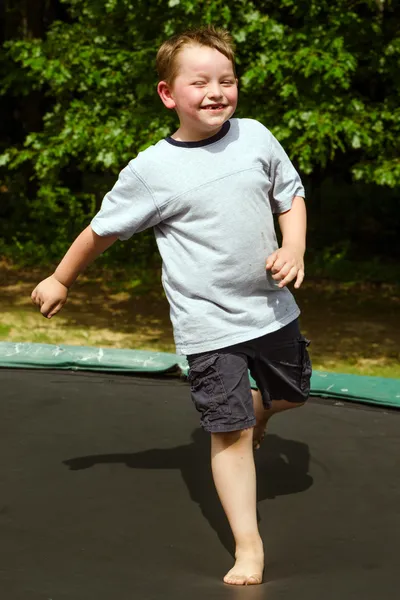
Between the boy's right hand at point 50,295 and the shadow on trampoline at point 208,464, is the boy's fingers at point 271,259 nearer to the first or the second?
the boy's right hand at point 50,295

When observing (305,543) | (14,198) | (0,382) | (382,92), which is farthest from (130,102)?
(14,198)

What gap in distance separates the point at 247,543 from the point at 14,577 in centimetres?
42

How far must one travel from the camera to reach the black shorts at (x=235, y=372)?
1.79 m

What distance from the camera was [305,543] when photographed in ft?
6.18

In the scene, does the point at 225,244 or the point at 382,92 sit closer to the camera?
the point at 225,244

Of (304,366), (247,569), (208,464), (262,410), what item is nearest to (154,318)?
(208,464)

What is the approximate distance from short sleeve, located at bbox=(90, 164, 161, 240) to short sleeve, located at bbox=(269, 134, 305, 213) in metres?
0.26

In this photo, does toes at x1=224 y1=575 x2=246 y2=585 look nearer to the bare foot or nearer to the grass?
the bare foot

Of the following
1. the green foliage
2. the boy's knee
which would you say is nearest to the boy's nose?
the boy's knee

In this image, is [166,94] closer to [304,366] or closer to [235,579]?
[304,366]

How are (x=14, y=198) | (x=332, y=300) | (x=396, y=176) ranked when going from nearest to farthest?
(x=396, y=176)
(x=332, y=300)
(x=14, y=198)

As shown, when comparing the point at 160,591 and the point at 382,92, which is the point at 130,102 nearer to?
the point at 382,92

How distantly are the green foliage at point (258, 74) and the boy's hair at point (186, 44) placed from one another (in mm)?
1932

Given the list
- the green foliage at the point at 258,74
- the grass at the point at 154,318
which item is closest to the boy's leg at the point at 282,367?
the green foliage at the point at 258,74
